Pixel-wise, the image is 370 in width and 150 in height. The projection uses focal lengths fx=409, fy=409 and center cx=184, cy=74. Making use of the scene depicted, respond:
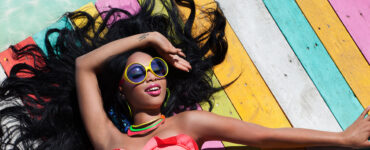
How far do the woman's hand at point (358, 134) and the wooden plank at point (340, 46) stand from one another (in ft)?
1.05

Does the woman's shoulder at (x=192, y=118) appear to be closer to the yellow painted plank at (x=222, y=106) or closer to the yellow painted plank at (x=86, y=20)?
the yellow painted plank at (x=222, y=106)

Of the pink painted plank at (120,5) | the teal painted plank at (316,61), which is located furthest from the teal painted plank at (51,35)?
the teal painted plank at (316,61)

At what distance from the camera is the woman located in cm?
279

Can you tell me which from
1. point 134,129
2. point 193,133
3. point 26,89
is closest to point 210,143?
point 193,133

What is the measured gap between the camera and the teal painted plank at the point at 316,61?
3.28 metres

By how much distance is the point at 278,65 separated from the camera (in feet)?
11.1

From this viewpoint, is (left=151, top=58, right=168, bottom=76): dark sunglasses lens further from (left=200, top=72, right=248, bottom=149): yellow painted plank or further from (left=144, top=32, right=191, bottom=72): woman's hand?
(left=200, top=72, right=248, bottom=149): yellow painted plank

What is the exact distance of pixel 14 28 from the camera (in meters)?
3.56

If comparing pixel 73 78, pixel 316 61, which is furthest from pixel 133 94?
pixel 316 61

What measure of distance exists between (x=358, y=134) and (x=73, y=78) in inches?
85.0

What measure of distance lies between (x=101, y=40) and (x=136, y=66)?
684 millimetres

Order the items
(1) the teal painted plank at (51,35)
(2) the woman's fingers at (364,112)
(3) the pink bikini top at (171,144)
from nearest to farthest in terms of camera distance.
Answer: (3) the pink bikini top at (171,144) → (2) the woman's fingers at (364,112) → (1) the teal painted plank at (51,35)

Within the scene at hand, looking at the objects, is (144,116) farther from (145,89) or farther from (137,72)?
(137,72)

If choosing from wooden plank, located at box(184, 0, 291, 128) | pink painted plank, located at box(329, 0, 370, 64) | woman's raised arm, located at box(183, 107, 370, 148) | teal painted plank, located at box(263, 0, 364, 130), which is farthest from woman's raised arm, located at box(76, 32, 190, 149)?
pink painted plank, located at box(329, 0, 370, 64)
